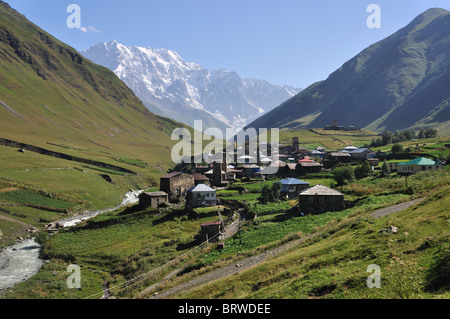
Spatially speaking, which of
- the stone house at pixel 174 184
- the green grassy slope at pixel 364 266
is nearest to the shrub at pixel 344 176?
the stone house at pixel 174 184

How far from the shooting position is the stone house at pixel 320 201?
50500 millimetres

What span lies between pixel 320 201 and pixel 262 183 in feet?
119

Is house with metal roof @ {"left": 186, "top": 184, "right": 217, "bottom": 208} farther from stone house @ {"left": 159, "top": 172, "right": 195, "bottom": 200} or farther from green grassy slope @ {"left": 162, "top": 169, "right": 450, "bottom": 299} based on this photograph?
green grassy slope @ {"left": 162, "top": 169, "right": 450, "bottom": 299}

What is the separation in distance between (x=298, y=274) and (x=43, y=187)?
90720 mm

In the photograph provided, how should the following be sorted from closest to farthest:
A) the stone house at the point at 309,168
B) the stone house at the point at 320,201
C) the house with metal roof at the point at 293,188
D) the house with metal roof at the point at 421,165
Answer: the stone house at the point at 320,201
the house with metal roof at the point at 421,165
the house with metal roof at the point at 293,188
the stone house at the point at 309,168

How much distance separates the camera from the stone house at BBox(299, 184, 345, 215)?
50500 mm

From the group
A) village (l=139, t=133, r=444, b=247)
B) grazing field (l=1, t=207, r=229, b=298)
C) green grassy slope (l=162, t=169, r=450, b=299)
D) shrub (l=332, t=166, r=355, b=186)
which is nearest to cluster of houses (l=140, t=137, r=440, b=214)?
village (l=139, t=133, r=444, b=247)

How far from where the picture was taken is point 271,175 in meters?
102

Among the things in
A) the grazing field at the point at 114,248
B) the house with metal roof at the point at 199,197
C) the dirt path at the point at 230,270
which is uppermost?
the house with metal roof at the point at 199,197

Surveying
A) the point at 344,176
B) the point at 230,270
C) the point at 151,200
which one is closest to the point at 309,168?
the point at 344,176

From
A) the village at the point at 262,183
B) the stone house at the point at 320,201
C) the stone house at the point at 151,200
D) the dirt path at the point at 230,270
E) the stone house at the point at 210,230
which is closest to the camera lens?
the dirt path at the point at 230,270

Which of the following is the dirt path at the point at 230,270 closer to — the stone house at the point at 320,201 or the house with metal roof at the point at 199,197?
the stone house at the point at 320,201

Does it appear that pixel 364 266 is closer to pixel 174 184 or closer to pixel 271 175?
pixel 174 184
